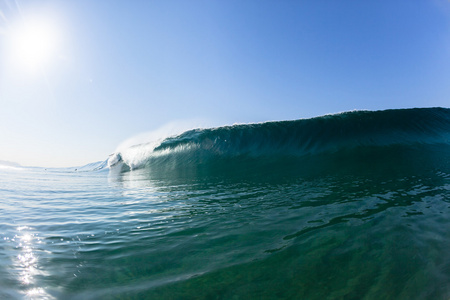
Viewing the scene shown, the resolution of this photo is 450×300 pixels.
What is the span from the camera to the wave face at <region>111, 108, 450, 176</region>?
33.6 ft

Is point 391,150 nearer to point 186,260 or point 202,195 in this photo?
point 202,195

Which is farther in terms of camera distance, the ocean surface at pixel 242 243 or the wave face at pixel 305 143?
the wave face at pixel 305 143

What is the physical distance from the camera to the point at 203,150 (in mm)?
13586

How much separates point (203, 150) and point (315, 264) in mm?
11895

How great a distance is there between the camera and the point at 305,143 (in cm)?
1204

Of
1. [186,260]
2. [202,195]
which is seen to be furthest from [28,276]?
[202,195]

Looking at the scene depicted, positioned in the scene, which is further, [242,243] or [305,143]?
[305,143]

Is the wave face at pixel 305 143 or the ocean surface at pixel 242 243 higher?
the wave face at pixel 305 143

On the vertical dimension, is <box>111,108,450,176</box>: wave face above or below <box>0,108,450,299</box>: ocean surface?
above

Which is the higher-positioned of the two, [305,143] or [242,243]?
[305,143]

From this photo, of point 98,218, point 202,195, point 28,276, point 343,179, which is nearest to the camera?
point 28,276

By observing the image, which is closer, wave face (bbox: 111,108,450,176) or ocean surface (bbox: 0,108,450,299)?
ocean surface (bbox: 0,108,450,299)

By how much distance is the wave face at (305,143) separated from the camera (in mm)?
10250

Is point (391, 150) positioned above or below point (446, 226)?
above
